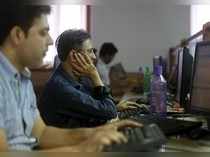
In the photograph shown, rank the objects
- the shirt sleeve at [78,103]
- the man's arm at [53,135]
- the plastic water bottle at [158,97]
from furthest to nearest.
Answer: the plastic water bottle at [158,97], the shirt sleeve at [78,103], the man's arm at [53,135]

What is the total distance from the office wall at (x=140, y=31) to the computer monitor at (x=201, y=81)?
2.86 m

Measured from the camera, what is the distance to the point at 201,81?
1.18 m

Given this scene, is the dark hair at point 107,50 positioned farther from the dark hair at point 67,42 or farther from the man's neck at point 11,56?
the man's neck at point 11,56

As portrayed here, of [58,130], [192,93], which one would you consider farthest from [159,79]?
[58,130]

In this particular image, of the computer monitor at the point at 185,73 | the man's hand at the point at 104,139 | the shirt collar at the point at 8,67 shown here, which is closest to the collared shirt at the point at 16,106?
the shirt collar at the point at 8,67

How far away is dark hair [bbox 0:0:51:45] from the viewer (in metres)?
0.72

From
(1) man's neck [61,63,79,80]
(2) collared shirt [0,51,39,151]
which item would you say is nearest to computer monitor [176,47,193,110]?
(1) man's neck [61,63,79,80]

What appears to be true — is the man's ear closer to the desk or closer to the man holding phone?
the desk

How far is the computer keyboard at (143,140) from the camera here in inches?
24.2

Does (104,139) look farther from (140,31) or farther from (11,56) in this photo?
(140,31)

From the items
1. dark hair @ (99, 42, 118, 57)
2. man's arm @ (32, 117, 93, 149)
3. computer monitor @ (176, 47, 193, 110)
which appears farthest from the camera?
dark hair @ (99, 42, 118, 57)

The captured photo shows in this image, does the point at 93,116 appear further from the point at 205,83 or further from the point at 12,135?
the point at 12,135

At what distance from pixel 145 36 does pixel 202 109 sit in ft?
10.0

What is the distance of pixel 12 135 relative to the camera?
870 millimetres
